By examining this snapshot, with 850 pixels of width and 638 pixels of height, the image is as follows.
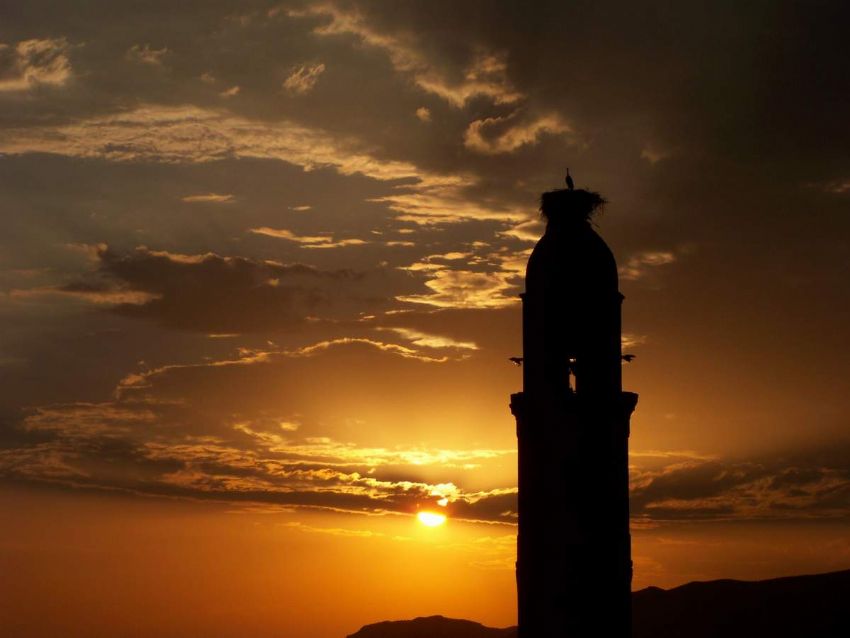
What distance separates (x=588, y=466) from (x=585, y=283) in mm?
4997

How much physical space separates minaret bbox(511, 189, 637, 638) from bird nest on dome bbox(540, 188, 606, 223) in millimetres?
28

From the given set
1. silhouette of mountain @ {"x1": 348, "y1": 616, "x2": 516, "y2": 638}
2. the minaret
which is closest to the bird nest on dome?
the minaret

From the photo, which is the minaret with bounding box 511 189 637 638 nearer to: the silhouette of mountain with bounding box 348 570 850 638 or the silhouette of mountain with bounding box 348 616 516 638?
the silhouette of mountain with bounding box 348 570 850 638

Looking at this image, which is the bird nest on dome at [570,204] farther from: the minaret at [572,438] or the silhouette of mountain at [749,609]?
the silhouette of mountain at [749,609]

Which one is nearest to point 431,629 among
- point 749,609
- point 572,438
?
point 749,609

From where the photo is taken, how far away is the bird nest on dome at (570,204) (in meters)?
32.4

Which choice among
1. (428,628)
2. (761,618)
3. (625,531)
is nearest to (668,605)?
(761,618)

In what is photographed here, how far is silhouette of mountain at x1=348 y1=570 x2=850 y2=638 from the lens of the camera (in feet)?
291

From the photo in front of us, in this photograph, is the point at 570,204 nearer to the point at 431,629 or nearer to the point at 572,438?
the point at 572,438

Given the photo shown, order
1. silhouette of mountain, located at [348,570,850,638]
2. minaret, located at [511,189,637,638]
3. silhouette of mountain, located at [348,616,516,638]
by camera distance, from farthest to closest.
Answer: silhouette of mountain, located at [348,616,516,638] → silhouette of mountain, located at [348,570,850,638] → minaret, located at [511,189,637,638]

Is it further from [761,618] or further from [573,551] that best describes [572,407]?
[761,618]

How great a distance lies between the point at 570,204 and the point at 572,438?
659 centimetres

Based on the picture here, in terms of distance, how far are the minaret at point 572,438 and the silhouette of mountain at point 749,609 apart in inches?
2451

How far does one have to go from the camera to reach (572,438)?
31156 millimetres
